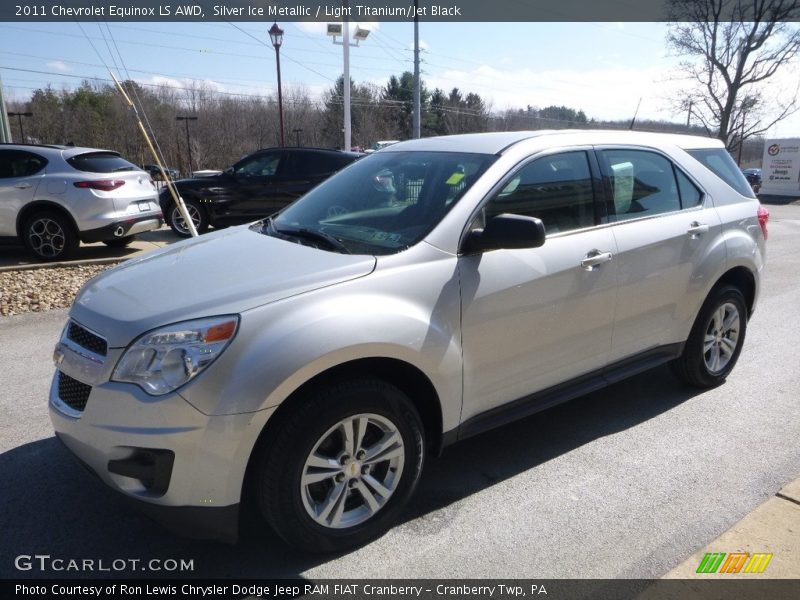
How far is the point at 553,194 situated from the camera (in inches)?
138

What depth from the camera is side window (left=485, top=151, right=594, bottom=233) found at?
330cm

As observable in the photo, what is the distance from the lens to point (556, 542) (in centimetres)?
283

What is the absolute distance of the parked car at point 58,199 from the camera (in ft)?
29.1

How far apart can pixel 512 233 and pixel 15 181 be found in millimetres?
8637

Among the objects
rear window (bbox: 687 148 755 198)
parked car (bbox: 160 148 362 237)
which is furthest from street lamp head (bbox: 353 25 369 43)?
rear window (bbox: 687 148 755 198)

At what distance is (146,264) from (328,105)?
192 ft

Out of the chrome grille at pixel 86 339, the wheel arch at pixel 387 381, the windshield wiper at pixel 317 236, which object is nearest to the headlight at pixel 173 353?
the chrome grille at pixel 86 339

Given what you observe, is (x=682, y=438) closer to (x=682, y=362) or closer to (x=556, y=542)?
(x=682, y=362)

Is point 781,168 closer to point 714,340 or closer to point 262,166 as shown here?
point 262,166

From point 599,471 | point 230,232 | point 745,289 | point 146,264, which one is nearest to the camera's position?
point 146,264

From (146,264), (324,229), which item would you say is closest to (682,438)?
(324,229)

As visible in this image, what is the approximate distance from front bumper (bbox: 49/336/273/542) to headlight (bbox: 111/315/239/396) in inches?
1.7

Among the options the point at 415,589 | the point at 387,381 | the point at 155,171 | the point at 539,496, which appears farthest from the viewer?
the point at 155,171

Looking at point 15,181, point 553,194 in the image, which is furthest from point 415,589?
point 15,181
